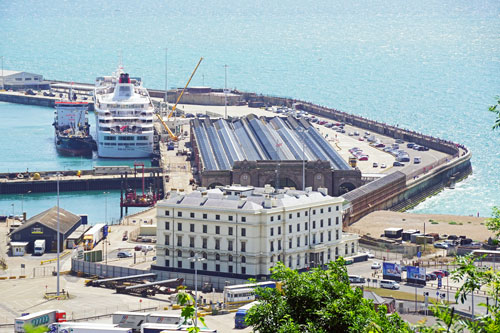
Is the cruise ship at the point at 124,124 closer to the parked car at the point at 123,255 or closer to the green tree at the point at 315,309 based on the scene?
the parked car at the point at 123,255

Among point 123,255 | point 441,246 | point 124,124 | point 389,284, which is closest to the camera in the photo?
point 389,284

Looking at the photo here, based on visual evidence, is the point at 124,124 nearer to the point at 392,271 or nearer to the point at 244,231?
the point at 244,231

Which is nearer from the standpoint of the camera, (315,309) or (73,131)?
(315,309)

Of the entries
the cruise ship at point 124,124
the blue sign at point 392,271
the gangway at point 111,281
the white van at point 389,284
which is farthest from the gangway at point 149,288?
the cruise ship at point 124,124

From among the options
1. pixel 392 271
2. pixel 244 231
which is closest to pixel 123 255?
pixel 244 231

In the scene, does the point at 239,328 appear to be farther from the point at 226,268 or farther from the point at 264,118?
the point at 264,118

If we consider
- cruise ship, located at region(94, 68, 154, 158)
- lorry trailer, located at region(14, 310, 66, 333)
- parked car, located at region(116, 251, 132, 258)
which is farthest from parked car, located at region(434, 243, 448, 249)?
cruise ship, located at region(94, 68, 154, 158)

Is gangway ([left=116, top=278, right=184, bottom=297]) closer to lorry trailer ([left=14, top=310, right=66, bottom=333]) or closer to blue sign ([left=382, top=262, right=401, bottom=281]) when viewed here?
lorry trailer ([left=14, top=310, right=66, bottom=333])

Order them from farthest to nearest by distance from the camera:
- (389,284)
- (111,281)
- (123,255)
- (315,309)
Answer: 1. (123,255)
2. (111,281)
3. (389,284)
4. (315,309)
